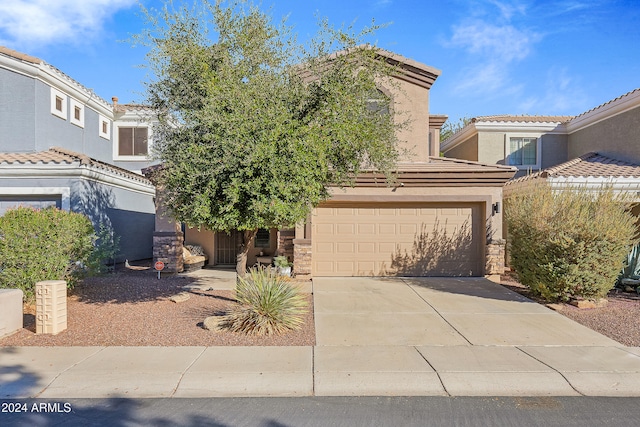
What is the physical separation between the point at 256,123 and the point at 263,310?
9.91 ft

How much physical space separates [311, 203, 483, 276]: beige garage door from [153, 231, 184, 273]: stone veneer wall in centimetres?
404

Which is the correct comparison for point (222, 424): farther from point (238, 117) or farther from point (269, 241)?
point (269, 241)

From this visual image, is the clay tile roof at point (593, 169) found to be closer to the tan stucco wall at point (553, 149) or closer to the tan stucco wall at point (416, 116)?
the tan stucco wall at point (553, 149)

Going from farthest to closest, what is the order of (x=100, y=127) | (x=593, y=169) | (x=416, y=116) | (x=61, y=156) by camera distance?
(x=100, y=127) → (x=593, y=169) → (x=61, y=156) → (x=416, y=116)

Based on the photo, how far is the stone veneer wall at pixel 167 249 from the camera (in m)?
12.6

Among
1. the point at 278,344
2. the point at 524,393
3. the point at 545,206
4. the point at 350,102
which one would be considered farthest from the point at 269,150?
the point at 545,206

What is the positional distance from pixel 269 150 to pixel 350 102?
76.0 inches

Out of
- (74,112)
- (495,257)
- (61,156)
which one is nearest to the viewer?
(495,257)

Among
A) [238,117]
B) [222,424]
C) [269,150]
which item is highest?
[238,117]

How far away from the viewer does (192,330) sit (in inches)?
285

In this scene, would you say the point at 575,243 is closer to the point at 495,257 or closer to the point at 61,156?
the point at 495,257

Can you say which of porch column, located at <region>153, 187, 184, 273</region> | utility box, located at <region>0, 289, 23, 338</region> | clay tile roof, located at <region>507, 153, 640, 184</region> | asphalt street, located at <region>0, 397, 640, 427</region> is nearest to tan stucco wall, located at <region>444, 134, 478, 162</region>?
clay tile roof, located at <region>507, 153, 640, 184</region>

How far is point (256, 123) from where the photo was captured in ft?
20.6

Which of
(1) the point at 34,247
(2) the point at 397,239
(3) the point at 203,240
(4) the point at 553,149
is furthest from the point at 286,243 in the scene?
(4) the point at 553,149
